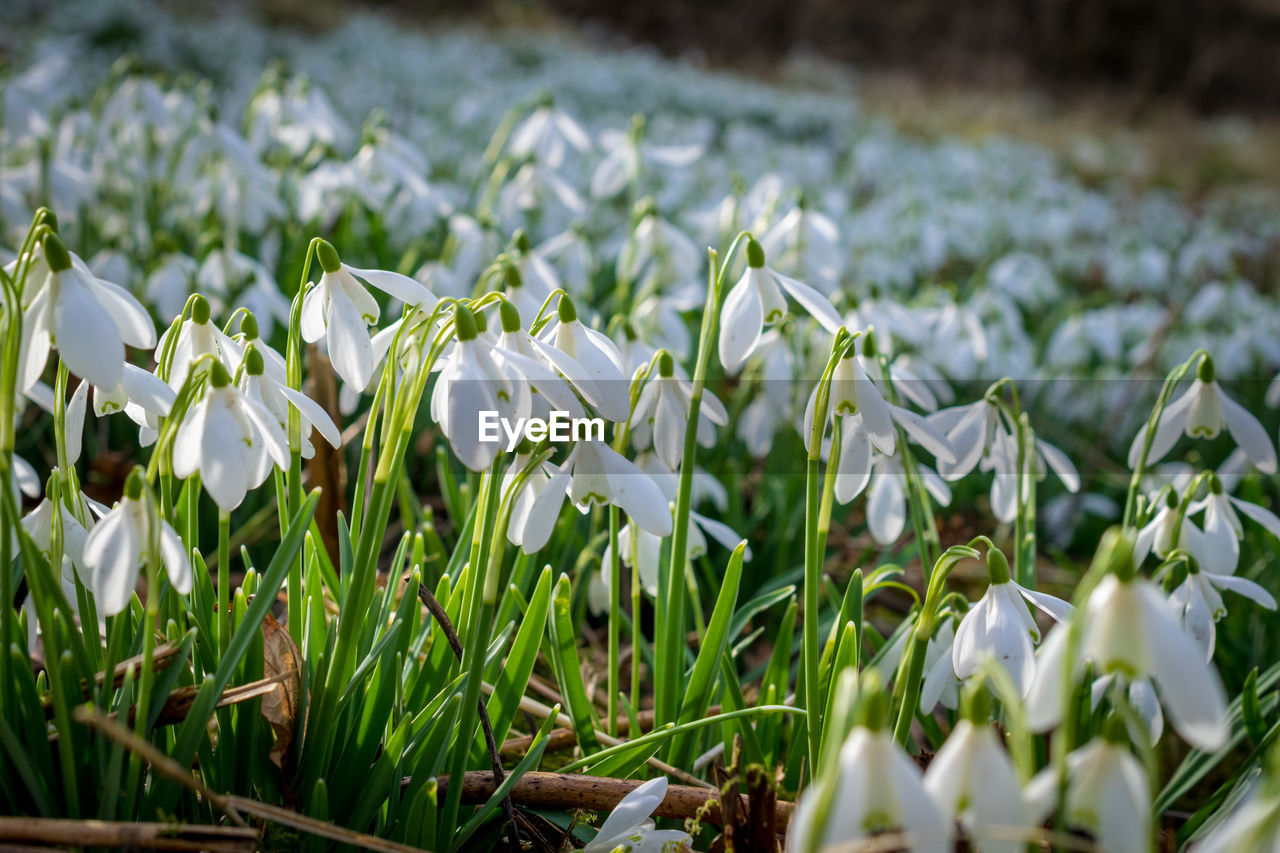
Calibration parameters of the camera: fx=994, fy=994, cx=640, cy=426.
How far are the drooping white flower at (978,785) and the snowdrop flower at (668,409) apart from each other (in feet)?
1.76

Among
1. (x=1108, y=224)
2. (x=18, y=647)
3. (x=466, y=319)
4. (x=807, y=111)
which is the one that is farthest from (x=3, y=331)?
(x=807, y=111)

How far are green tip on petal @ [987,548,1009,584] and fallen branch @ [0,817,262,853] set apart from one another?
23.3 inches

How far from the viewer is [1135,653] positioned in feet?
1.83

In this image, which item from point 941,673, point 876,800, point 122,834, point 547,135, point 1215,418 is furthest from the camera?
point 547,135

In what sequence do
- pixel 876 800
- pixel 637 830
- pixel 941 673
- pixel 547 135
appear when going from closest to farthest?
1. pixel 876 800
2. pixel 637 830
3. pixel 941 673
4. pixel 547 135

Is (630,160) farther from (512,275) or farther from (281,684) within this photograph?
(281,684)

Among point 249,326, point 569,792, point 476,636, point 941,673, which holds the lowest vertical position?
point 569,792

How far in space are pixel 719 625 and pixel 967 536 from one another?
4.74ft

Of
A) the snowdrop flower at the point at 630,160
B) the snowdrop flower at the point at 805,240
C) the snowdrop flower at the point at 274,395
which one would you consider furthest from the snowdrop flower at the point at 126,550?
the snowdrop flower at the point at 630,160

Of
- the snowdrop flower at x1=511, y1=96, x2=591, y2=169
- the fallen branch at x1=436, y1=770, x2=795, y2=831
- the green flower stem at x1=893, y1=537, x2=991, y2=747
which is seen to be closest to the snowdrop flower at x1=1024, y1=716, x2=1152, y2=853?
the green flower stem at x1=893, y1=537, x2=991, y2=747

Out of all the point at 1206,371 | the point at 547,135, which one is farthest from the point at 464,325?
the point at 547,135

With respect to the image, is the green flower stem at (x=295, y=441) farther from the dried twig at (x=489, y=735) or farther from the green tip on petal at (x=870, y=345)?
the green tip on petal at (x=870, y=345)

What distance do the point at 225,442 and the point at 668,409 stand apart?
487 millimetres

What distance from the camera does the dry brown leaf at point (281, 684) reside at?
870mm
